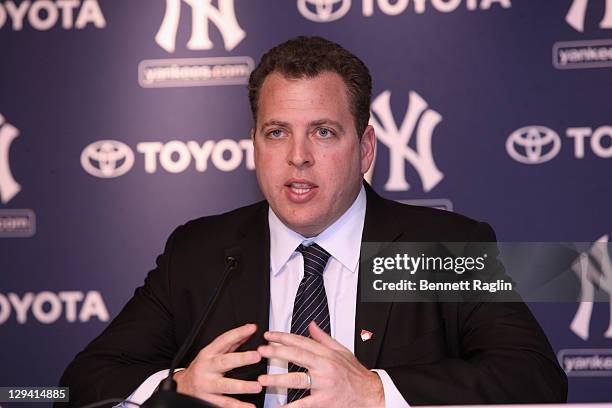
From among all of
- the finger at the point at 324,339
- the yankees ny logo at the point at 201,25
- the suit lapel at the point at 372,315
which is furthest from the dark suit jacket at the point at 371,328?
the yankees ny logo at the point at 201,25

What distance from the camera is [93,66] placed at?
2.81 meters

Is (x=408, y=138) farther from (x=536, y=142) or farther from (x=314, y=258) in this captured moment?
(x=314, y=258)

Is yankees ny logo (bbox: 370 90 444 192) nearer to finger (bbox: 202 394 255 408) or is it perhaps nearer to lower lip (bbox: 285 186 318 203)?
lower lip (bbox: 285 186 318 203)

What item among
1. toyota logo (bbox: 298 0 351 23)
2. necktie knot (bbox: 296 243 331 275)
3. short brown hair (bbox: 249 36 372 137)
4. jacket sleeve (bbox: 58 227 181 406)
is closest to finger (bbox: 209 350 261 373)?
jacket sleeve (bbox: 58 227 181 406)

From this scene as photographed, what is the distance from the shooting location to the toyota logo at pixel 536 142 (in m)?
2.62

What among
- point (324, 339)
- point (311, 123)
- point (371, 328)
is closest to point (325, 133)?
point (311, 123)

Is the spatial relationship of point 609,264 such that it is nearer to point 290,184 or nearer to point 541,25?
point 541,25

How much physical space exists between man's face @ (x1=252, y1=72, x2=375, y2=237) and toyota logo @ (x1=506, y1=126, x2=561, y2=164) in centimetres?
89

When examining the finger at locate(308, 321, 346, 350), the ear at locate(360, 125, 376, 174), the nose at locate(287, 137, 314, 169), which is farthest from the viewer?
the ear at locate(360, 125, 376, 174)

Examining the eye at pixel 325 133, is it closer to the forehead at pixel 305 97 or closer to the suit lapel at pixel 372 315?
the forehead at pixel 305 97

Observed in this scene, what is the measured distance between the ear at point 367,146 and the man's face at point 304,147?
4.7 inches

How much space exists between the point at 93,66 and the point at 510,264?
1.64 meters

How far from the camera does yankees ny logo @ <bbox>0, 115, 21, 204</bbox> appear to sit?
2807mm

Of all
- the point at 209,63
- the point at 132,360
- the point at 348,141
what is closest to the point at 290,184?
the point at 348,141
